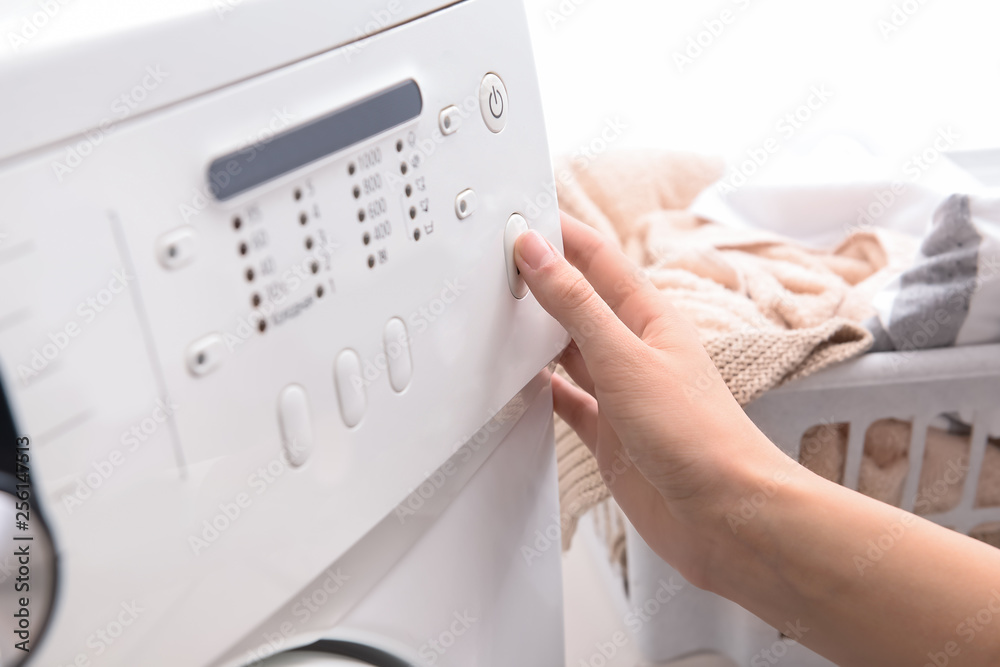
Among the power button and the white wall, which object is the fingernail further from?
the white wall

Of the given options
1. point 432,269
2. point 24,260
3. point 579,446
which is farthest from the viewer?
point 579,446

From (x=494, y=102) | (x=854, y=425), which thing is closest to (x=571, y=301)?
(x=494, y=102)

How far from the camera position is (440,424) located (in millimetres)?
357

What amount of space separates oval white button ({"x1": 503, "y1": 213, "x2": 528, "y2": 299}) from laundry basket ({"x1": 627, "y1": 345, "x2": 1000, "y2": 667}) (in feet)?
1.17

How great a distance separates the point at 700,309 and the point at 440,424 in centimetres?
47

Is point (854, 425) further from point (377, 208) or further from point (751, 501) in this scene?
point (377, 208)

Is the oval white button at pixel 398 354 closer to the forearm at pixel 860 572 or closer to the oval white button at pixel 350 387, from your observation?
the oval white button at pixel 350 387

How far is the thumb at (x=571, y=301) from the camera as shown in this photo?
39cm

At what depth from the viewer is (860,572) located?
16.6 inches

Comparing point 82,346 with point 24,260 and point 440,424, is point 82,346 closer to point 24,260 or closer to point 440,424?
point 24,260

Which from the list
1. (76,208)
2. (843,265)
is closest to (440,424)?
(76,208)

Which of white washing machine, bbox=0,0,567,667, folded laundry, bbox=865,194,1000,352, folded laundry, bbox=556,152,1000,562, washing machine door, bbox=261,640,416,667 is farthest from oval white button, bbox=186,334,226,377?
folded laundry, bbox=865,194,1000,352

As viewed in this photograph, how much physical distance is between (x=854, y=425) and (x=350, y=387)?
0.56m

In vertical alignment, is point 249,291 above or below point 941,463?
above
